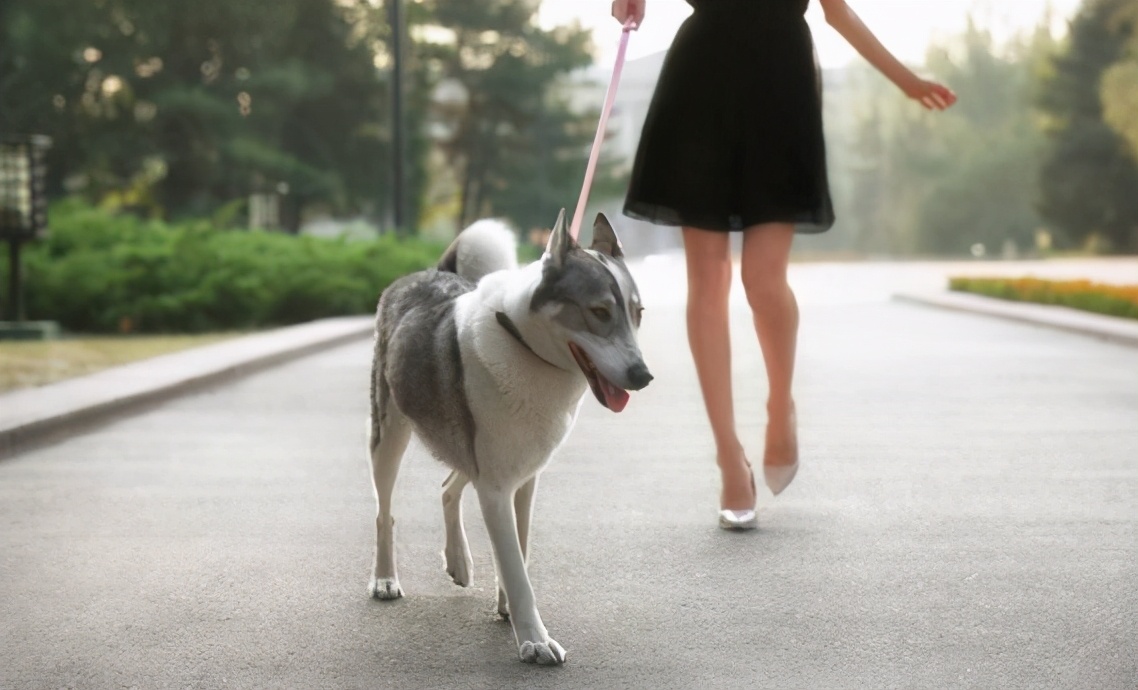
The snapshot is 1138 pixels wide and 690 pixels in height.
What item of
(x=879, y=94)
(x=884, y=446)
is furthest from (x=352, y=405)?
(x=879, y=94)

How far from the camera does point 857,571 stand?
5.05m

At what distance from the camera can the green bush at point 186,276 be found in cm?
1773

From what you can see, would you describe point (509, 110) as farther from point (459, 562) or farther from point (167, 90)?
point (459, 562)

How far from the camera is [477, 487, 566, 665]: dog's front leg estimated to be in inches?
155

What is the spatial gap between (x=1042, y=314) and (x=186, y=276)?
10.6 m

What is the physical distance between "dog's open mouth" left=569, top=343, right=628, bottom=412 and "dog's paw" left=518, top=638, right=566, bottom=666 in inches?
25.6

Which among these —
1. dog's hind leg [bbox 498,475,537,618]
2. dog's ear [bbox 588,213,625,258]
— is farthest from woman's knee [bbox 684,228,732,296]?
dog's ear [bbox 588,213,625,258]

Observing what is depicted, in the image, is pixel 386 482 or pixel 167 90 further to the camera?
pixel 167 90

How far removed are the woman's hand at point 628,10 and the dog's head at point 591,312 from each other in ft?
6.21

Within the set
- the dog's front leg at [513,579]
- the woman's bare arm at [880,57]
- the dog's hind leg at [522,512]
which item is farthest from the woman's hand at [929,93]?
the dog's front leg at [513,579]

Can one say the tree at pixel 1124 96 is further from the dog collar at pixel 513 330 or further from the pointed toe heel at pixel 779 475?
the dog collar at pixel 513 330

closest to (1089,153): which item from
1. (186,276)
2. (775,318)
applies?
(186,276)

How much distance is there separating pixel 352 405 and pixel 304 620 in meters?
6.17

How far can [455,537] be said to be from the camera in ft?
15.3
